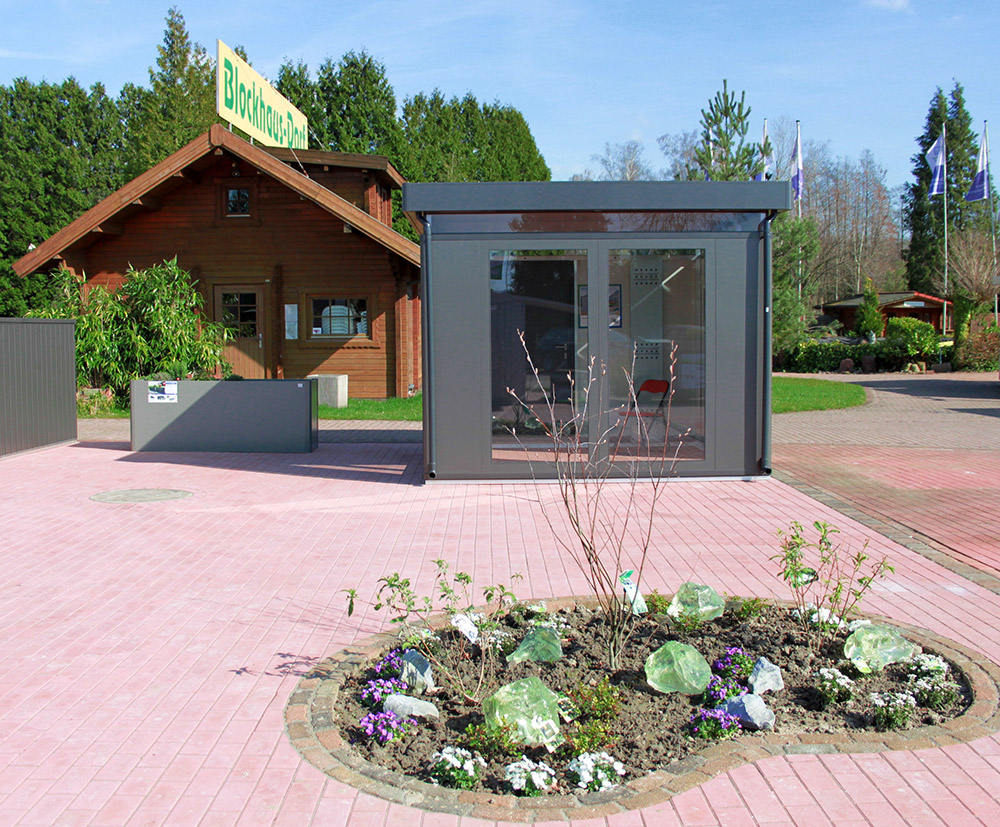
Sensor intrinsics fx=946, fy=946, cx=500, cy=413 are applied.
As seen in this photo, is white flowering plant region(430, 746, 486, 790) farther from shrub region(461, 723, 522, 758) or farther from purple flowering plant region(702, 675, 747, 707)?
purple flowering plant region(702, 675, 747, 707)

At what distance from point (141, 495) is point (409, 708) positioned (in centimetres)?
656

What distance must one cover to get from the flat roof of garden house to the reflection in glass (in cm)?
52

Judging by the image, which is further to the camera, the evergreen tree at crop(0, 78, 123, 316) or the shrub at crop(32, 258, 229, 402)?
the evergreen tree at crop(0, 78, 123, 316)

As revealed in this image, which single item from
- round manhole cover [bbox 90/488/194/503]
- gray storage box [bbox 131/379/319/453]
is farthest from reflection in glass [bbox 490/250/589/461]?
gray storage box [bbox 131/379/319/453]

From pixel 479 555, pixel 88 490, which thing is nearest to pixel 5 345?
pixel 88 490

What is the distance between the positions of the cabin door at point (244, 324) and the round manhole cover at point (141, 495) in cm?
1157

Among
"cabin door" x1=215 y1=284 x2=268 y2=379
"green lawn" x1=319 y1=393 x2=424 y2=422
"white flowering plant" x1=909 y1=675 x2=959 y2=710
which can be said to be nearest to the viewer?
"white flowering plant" x1=909 y1=675 x2=959 y2=710

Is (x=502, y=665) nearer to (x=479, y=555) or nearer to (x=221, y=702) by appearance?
(x=221, y=702)

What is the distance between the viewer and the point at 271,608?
559 centimetres

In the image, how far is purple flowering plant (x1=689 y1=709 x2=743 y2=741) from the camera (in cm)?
370

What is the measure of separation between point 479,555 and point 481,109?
199 feet

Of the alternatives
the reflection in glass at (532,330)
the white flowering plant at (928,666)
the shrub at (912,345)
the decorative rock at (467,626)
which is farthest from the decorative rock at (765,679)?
the shrub at (912,345)

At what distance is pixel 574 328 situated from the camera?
9.99 m

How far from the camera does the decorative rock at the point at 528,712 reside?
354cm
